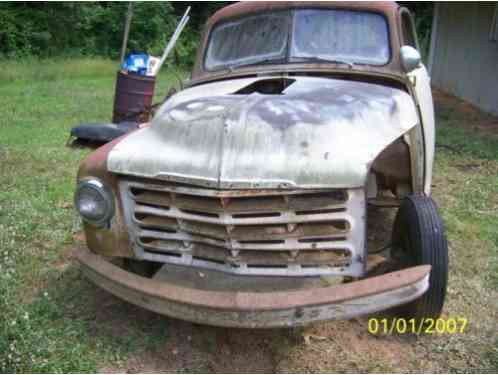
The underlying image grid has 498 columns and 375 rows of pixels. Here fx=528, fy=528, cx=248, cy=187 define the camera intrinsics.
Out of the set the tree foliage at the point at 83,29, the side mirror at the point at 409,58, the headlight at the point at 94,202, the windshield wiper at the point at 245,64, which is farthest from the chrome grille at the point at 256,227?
the tree foliage at the point at 83,29

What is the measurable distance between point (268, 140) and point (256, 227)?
1.37 ft

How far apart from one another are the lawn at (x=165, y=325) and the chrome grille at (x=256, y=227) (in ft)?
1.76

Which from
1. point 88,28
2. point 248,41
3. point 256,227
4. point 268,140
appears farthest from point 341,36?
point 88,28

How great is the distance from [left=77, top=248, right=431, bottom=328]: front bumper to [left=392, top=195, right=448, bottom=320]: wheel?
19cm

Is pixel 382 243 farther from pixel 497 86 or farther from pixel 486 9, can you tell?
pixel 486 9

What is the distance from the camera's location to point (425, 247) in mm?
2578

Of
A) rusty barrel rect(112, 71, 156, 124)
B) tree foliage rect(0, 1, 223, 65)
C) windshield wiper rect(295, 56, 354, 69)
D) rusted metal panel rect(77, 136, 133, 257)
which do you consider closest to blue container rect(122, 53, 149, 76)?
rusty barrel rect(112, 71, 156, 124)

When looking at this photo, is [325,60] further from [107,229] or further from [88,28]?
[88,28]

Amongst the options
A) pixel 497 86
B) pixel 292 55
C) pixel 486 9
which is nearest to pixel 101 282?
pixel 292 55

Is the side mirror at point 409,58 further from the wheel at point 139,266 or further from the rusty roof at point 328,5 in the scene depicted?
the wheel at point 139,266

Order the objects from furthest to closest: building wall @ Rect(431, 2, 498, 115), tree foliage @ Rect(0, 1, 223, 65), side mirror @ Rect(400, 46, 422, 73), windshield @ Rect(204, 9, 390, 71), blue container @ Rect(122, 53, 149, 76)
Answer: tree foliage @ Rect(0, 1, 223, 65), building wall @ Rect(431, 2, 498, 115), blue container @ Rect(122, 53, 149, 76), windshield @ Rect(204, 9, 390, 71), side mirror @ Rect(400, 46, 422, 73)

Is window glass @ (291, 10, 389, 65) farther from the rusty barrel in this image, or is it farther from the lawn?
the rusty barrel

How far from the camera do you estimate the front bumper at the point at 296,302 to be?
2289 mm

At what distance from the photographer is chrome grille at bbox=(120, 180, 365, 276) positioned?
2.38 meters
